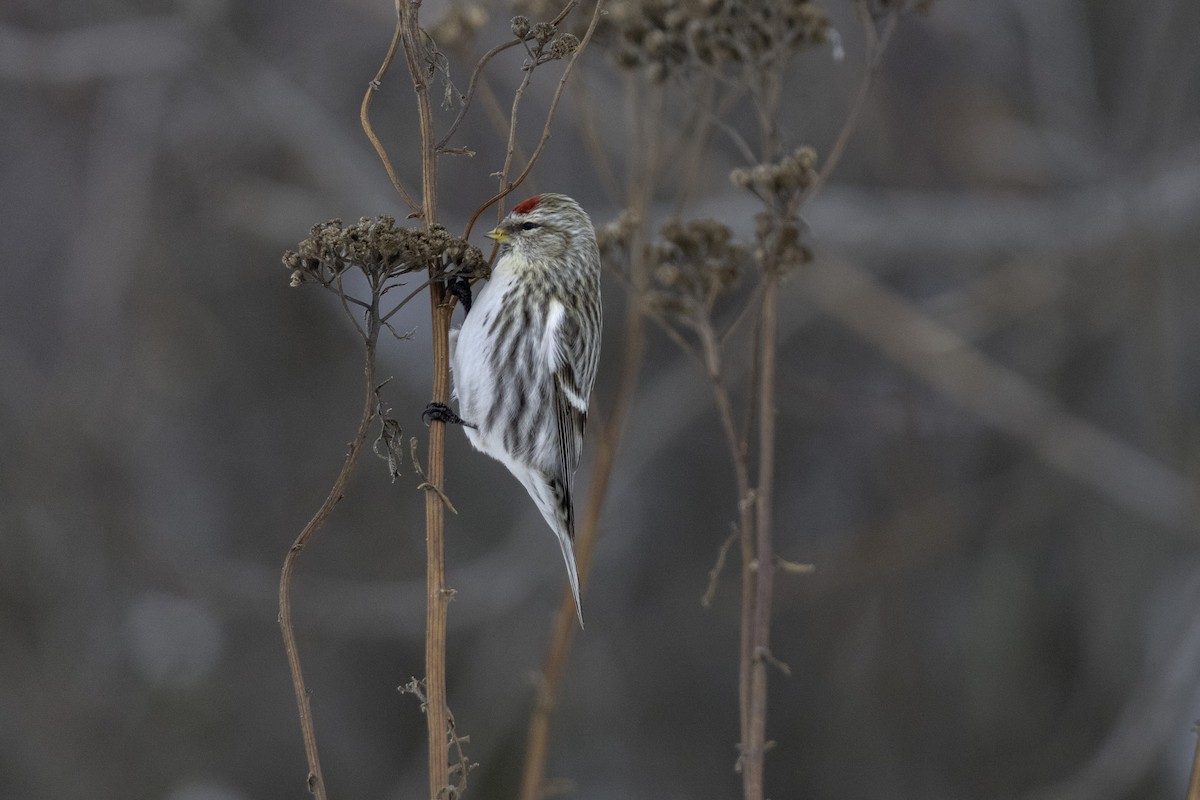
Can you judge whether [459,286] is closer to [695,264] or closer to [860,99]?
[695,264]

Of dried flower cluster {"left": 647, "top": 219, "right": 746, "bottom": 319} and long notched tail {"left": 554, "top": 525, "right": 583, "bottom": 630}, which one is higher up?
dried flower cluster {"left": 647, "top": 219, "right": 746, "bottom": 319}

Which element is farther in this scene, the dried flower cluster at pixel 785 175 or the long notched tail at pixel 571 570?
the long notched tail at pixel 571 570

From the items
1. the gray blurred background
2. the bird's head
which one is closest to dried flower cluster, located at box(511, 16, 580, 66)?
the bird's head

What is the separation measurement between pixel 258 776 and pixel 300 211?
3.12m

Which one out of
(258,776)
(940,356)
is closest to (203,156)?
(258,776)

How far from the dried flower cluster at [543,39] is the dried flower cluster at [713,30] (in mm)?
647

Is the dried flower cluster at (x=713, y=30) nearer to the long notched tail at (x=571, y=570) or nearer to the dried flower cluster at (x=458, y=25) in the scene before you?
the dried flower cluster at (x=458, y=25)

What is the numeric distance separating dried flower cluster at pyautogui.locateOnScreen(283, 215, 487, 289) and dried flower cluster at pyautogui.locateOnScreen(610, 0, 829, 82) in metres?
0.92

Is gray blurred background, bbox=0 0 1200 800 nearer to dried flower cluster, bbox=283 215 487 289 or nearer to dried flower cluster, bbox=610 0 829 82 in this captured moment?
dried flower cluster, bbox=610 0 829 82

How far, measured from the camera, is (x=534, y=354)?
2.87 m

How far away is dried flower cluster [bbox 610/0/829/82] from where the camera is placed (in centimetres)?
237

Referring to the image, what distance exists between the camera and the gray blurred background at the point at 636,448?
18.8ft

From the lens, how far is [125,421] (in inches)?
253

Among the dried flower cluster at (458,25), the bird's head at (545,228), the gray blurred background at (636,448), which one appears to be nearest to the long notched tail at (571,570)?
the bird's head at (545,228)
